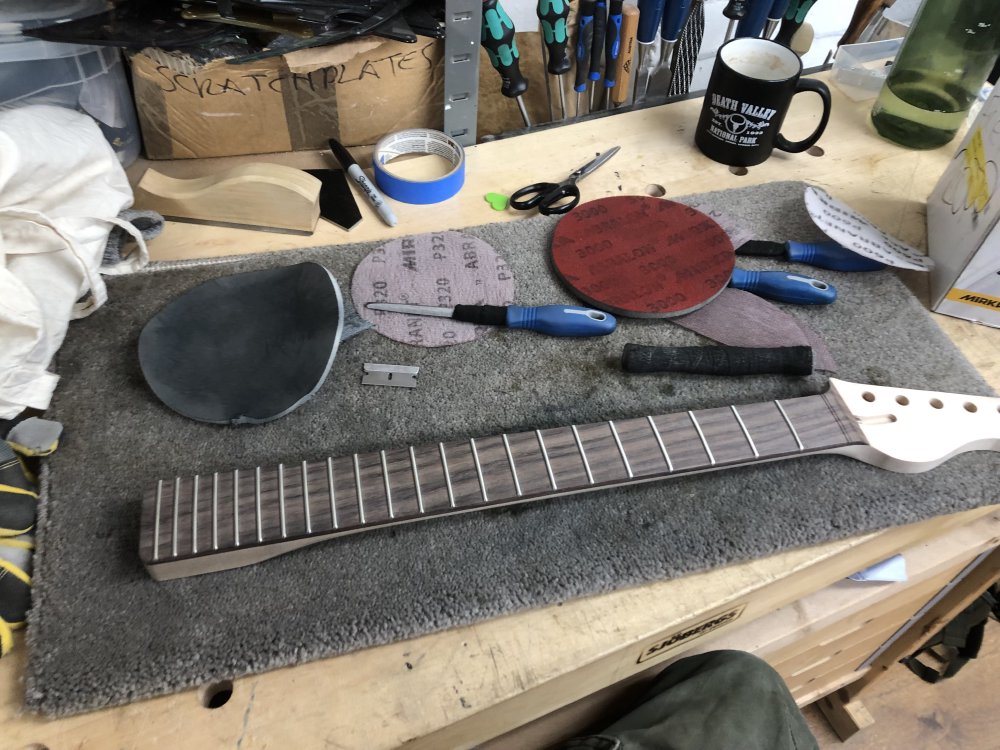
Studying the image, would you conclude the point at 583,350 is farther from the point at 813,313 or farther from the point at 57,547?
the point at 57,547

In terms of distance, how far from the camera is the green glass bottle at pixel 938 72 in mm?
724

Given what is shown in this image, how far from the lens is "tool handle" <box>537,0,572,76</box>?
2.50 ft

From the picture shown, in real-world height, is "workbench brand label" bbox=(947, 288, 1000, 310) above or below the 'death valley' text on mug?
below

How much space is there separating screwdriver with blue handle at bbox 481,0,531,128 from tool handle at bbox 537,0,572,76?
0.05 metres

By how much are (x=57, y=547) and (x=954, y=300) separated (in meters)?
0.75

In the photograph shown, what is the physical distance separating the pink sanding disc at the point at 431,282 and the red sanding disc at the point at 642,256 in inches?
2.6

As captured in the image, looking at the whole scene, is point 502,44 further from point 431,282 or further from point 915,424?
point 915,424

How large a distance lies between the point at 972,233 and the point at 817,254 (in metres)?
0.12

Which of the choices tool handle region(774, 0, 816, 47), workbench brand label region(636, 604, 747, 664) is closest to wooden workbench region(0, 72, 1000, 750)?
workbench brand label region(636, 604, 747, 664)

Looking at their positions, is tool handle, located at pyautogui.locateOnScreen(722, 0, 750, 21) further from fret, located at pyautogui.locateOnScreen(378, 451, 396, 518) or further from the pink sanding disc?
fret, located at pyautogui.locateOnScreen(378, 451, 396, 518)

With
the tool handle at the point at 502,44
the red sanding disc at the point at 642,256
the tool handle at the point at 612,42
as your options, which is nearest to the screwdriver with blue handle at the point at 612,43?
the tool handle at the point at 612,42

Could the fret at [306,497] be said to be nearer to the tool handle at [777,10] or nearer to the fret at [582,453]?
the fret at [582,453]

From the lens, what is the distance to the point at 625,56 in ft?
2.81

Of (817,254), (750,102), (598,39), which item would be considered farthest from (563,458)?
(598,39)
